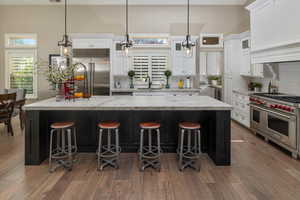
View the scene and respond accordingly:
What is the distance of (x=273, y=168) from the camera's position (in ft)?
10.5

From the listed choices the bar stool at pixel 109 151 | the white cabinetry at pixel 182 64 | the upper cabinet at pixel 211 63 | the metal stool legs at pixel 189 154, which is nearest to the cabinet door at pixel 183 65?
the white cabinetry at pixel 182 64

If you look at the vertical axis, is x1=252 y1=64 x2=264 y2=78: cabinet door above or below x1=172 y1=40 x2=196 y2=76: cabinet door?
below

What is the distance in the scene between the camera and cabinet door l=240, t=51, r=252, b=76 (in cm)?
592

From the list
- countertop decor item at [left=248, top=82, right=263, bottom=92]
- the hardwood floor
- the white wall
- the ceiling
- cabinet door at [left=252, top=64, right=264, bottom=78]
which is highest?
the ceiling

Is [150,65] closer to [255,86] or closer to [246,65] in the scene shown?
[246,65]

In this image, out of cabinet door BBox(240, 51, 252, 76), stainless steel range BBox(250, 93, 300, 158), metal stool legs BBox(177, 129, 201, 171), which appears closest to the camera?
metal stool legs BBox(177, 129, 201, 171)

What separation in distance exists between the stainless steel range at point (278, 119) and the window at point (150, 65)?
9.14 ft

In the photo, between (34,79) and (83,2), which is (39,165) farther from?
(83,2)

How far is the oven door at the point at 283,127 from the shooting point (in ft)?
11.6

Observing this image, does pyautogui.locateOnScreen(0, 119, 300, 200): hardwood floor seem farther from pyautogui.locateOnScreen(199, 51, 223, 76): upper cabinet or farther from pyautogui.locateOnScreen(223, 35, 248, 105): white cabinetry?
pyautogui.locateOnScreen(199, 51, 223, 76): upper cabinet

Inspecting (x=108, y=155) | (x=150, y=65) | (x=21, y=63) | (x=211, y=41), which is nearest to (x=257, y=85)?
(x=211, y=41)

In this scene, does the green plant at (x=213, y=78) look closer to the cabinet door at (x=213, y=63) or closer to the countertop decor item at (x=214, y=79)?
the countertop decor item at (x=214, y=79)

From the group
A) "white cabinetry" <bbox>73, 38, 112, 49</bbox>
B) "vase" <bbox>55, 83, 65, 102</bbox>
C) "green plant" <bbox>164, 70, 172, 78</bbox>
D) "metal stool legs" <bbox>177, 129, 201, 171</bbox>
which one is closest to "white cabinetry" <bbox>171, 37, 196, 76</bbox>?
"green plant" <bbox>164, 70, 172, 78</bbox>

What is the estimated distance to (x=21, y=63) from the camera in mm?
7234
